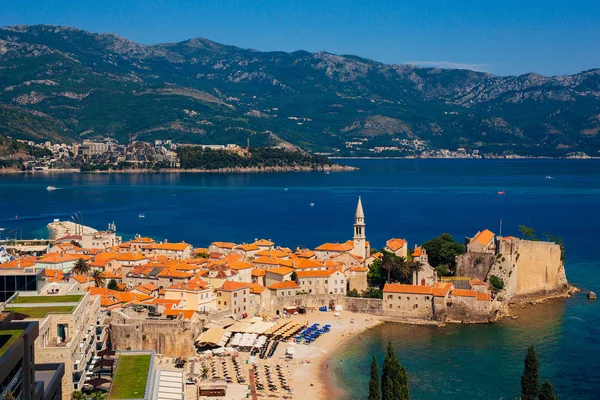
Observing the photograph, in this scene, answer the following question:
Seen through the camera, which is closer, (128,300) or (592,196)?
(128,300)

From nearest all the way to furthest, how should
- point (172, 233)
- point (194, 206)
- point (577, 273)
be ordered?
point (577, 273) < point (172, 233) < point (194, 206)

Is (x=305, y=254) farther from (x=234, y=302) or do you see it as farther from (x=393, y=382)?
(x=393, y=382)

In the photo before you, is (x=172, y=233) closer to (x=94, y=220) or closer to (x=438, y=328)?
(x=94, y=220)

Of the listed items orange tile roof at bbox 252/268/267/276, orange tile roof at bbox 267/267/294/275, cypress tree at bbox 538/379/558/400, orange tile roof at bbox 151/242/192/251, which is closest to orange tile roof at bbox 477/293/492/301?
orange tile roof at bbox 267/267/294/275

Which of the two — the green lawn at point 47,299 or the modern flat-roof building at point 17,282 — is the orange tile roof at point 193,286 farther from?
the modern flat-roof building at point 17,282

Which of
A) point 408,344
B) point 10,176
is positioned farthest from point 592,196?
point 10,176

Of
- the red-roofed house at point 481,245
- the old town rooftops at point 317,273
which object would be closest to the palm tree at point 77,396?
the old town rooftops at point 317,273

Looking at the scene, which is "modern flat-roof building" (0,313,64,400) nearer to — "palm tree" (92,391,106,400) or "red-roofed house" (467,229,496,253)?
"palm tree" (92,391,106,400)
